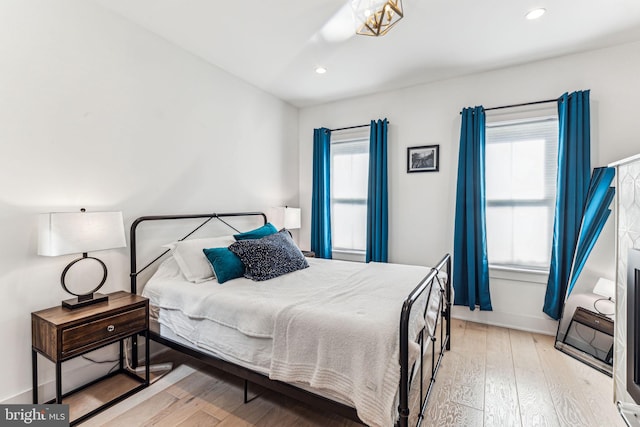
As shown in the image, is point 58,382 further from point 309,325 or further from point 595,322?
point 595,322

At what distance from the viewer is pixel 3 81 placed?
182 centimetres

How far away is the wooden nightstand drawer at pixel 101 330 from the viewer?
5.79ft

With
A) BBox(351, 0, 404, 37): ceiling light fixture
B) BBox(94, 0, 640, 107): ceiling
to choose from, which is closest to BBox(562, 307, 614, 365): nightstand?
BBox(94, 0, 640, 107): ceiling

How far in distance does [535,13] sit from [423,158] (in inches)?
64.2

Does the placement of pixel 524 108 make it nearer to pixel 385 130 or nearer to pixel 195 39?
pixel 385 130

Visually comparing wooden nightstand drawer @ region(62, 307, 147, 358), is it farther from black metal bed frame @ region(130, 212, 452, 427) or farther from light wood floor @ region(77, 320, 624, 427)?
light wood floor @ region(77, 320, 624, 427)

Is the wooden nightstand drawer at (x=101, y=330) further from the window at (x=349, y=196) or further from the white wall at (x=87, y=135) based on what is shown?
the window at (x=349, y=196)

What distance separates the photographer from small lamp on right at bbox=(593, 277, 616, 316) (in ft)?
8.48

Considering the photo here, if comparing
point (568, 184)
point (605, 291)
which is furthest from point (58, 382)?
point (568, 184)

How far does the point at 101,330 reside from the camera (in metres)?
1.91

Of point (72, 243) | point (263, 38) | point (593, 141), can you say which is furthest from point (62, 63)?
point (593, 141)

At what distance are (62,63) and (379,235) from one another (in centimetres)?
328

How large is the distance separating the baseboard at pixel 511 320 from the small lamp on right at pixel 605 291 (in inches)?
19.7

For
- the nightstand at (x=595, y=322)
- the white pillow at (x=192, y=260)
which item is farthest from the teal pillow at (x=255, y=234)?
the nightstand at (x=595, y=322)
